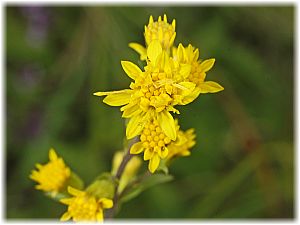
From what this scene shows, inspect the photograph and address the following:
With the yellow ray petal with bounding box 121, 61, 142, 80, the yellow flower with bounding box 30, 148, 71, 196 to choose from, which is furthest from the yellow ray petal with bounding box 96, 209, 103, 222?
the yellow ray petal with bounding box 121, 61, 142, 80

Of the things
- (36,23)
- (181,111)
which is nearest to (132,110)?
(181,111)

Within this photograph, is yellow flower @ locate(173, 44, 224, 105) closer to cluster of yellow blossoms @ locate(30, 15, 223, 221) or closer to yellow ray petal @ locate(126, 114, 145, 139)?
cluster of yellow blossoms @ locate(30, 15, 223, 221)

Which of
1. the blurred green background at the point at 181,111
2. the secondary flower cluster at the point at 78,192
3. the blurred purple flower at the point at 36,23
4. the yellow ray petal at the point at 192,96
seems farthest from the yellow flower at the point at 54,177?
the blurred purple flower at the point at 36,23

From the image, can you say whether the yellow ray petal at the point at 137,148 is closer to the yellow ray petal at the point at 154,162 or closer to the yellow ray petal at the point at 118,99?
the yellow ray petal at the point at 154,162

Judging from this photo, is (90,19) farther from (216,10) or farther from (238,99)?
(238,99)

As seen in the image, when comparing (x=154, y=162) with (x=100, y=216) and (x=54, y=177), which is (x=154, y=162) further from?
(x=54, y=177)

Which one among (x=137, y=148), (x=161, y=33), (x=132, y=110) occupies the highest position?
(x=161, y=33)

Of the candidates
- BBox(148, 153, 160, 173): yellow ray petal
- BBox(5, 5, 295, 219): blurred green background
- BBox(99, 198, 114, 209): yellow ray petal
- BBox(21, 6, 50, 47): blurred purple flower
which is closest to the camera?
BBox(148, 153, 160, 173): yellow ray petal
